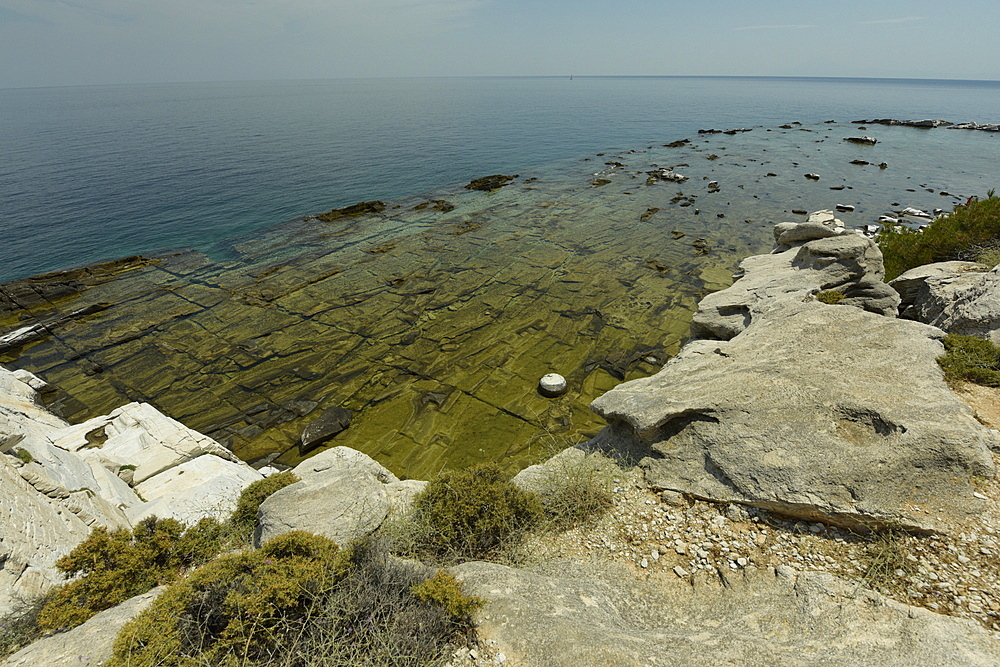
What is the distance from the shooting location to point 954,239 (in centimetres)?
1639

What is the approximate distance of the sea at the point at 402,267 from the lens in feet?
53.6

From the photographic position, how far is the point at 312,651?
5.37 m

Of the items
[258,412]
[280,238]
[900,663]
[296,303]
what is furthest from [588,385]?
[280,238]

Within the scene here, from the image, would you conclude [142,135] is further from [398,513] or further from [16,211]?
[398,513]

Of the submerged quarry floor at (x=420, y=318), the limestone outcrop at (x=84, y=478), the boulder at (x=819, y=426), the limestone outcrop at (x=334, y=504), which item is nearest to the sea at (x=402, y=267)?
the submerged quarry floor at (x=420, y=318)

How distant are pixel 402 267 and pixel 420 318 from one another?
741 cm

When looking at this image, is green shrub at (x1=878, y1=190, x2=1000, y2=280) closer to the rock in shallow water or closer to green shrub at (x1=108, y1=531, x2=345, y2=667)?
the rock in shallow water

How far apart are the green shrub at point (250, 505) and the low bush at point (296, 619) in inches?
122

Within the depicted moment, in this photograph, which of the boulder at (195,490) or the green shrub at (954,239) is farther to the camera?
the green shrub at (954,239)

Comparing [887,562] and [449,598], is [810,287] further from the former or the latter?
[449,598]

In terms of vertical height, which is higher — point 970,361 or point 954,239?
point 954,239

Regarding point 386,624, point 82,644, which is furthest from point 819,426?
point 82,644

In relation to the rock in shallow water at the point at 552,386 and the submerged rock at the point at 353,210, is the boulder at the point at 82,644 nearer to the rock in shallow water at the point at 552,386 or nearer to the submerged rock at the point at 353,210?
the rock in shallow water at the point at 552,386

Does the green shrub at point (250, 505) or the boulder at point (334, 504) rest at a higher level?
the boulder at point (334, 504)
